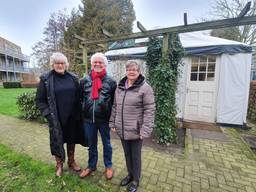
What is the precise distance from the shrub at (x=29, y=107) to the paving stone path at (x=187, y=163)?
3.29 ft

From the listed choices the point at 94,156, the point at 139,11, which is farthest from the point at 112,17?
the point at 94,156

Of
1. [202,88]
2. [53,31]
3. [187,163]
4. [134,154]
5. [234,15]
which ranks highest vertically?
[234,15]

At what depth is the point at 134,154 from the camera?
2.05 m

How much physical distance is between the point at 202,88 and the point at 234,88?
0.86 metres

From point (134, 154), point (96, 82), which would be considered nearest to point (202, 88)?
point (134, 154)

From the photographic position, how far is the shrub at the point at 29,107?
5.18m

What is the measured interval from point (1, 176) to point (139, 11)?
17.9m

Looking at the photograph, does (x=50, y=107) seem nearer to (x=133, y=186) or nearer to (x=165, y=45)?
(x=133, y=186)

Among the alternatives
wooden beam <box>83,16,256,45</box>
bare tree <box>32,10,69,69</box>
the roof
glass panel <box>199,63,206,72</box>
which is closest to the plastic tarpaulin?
the roof

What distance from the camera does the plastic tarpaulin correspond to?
189 inches

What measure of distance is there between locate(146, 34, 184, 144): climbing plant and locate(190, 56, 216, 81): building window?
176 cm

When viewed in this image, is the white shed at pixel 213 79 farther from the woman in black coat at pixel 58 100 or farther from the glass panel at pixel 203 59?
the woman in black coat at pixel 58 100

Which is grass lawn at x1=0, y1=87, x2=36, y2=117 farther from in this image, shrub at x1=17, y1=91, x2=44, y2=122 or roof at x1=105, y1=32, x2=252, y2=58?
roof at x1=105, y1=32, x2=252, y2=58

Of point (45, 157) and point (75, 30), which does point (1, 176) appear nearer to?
point (45, 157)
